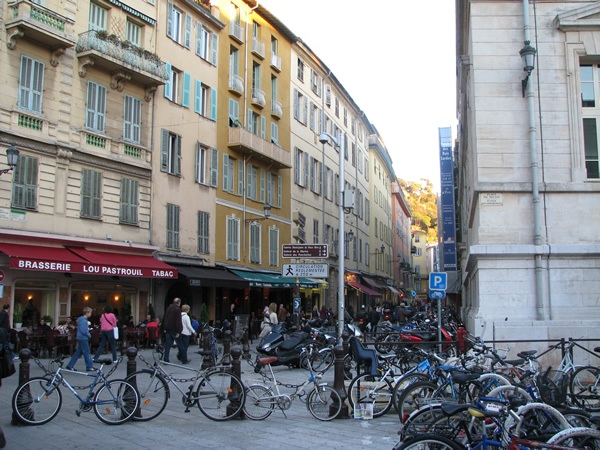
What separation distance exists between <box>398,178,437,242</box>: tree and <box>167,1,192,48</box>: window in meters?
71.4

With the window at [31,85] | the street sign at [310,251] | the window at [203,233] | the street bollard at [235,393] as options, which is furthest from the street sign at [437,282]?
the window at [203,233]

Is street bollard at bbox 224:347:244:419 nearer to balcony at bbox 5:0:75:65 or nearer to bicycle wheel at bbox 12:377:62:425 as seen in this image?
bicycle wheel at bbox 12:377:62:425

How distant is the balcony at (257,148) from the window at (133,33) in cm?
711

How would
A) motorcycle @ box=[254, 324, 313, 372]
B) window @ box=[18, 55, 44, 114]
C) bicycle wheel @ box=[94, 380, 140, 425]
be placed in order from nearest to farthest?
bicycle wheel @ box=[94, 380, 140, 425], motorcycle @ box=[254, 324, 313, 372], window @ box=[18, 55, 44, 114]

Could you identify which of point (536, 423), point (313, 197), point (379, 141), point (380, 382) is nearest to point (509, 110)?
point (380, 382)

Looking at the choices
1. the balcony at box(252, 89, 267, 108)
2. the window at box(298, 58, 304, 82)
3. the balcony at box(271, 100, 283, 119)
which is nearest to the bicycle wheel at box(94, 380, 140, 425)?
the balcony at box(252, 89, 267, 108)

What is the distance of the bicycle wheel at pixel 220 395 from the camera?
883cm

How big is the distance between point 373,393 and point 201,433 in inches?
104

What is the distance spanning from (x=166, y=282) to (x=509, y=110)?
1592 centimetres

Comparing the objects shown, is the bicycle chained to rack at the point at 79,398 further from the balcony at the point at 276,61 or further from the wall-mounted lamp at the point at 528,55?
the balcony at the point at 276,61

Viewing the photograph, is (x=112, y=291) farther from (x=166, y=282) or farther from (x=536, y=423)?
(x=536, y=423)

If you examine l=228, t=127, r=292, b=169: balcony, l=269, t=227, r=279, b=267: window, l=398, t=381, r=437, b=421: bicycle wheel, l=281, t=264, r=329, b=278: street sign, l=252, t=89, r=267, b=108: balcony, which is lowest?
l=398, t=381, r=437, b=421: bicycle wheel

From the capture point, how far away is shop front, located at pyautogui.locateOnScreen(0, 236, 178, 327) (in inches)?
733

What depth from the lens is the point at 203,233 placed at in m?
27.8
